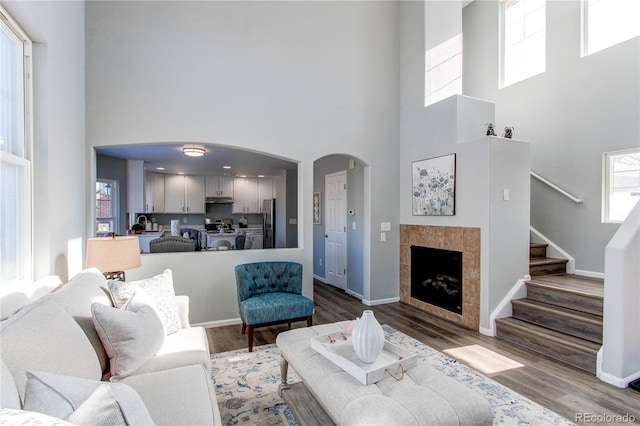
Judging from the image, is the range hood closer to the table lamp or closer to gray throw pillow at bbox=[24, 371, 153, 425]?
the table lamp

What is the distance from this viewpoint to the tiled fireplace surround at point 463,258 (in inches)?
156

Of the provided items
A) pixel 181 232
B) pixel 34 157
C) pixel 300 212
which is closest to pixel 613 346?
pixel 300 212

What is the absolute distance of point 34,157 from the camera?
7.83ft

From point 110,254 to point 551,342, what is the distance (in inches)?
170

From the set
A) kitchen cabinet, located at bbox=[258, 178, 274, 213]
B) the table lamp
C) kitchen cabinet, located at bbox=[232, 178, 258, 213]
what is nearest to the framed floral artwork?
the table lamp

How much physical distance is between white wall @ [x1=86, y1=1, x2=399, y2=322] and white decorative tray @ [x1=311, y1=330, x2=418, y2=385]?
231 cm

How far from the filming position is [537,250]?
4848 mm

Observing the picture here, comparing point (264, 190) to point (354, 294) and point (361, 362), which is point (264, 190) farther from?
point (361, 362)

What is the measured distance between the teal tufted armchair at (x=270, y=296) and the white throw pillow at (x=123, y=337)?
1435 millimetres

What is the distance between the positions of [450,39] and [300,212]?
11.5ft

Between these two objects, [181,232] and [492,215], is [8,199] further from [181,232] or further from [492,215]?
[181,232]

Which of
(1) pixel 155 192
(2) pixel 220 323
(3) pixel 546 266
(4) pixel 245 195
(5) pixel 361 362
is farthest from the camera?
(4) pixel 245 195

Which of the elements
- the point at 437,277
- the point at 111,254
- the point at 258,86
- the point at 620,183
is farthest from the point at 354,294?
the point at 620,183

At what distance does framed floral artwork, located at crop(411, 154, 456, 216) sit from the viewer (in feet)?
14.2
